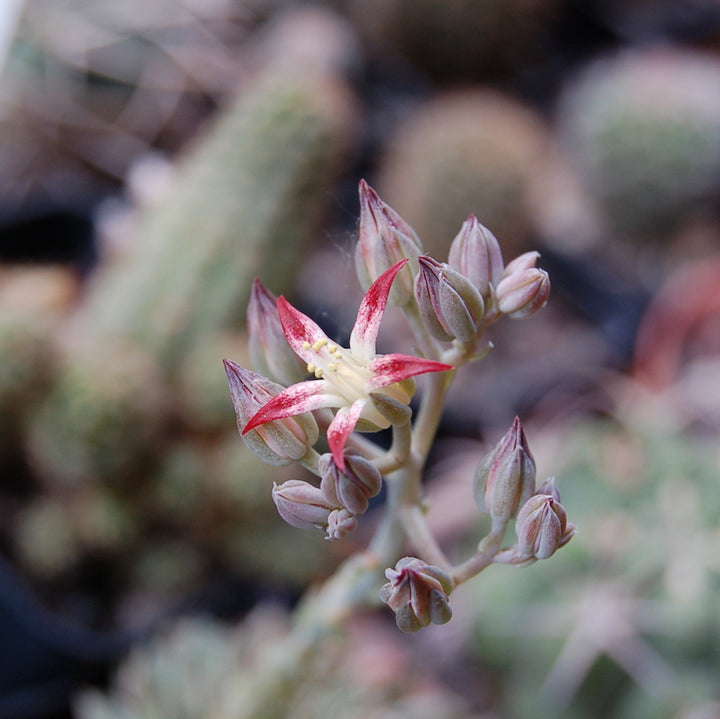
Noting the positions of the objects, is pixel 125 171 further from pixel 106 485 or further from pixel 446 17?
pixel 106 485

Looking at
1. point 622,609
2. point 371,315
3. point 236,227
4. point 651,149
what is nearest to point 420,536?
point 371,315

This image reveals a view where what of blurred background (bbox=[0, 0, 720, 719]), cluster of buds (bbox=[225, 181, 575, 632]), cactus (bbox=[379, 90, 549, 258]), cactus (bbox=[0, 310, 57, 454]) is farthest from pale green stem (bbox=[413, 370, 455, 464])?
cactus (bbox=[379, 90, 549, 258])

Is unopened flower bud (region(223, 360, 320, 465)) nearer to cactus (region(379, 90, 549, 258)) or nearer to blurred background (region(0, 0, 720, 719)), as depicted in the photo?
blurred background (region(0, 0, 720, 719))

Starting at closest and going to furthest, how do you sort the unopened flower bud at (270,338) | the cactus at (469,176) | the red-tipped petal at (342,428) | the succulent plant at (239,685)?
the red-tipped petal at (342,428) < the unopened flower bud at (270,338) < the succulent plant at (239,685) < the cactus at (469,176)

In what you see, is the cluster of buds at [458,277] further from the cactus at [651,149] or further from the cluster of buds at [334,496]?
the cactus at [651,149]

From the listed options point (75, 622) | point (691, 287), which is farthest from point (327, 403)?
point (691, 287)

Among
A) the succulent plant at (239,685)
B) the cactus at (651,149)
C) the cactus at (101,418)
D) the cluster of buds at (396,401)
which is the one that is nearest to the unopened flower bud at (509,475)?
the cluster of buds at (396,401)
